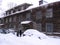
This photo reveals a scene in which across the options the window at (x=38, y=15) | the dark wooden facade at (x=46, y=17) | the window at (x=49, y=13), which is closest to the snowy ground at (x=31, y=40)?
the dark wooden facade at (x=46, y=17)

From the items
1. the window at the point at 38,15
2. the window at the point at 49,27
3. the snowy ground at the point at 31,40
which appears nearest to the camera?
the snowy ground at the point at 31,40

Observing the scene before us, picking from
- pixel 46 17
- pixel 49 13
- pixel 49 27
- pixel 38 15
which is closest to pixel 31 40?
pixel 49 27

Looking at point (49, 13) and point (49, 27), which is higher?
point (49, 13)

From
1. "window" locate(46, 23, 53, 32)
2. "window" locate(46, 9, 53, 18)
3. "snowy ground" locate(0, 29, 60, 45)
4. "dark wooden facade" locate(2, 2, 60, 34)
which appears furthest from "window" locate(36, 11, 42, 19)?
"snowy ground" locate(0, 29, 60, 45)

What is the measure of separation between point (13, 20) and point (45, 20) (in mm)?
15918

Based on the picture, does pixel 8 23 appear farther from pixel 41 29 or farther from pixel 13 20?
pixel 41 29

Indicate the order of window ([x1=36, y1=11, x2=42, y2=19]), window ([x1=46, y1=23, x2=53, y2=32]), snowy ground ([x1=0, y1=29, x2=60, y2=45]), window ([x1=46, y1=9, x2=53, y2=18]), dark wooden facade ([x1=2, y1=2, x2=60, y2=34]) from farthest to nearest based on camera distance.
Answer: window ([x1=36, y1=11, x2=42, y2=19]) < window ([x1=46, y1=9, x2=53, y2=18]) < window ([x1=46, y1=23, x2=53, y2=32]) < dark wooden facade ([x1=2, y1=2, x2=60, y2=34]) < snowy ground ([x1=0, y1=29, x2=60, y2=45])

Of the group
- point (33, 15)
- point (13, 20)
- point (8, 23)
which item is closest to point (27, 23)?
point (33, 15)

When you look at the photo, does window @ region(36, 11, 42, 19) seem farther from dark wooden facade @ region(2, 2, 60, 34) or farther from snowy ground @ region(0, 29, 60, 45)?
snowy ground @ region(0, 29, 60, 45)

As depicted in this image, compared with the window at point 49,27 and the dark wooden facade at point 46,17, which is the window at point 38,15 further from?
the window at point 49,27

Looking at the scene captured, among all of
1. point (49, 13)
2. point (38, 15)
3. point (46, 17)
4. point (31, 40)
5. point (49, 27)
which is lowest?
point (31, 40)

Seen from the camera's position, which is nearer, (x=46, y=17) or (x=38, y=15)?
(x=46, y=17)

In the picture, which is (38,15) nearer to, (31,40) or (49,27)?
(49,27)

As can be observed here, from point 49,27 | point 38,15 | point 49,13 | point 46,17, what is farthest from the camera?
point 38,15
